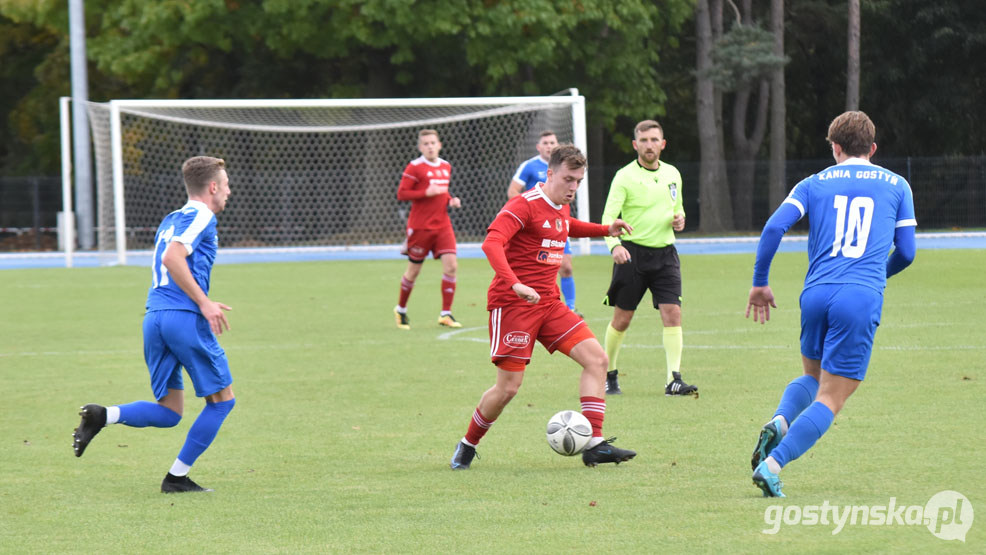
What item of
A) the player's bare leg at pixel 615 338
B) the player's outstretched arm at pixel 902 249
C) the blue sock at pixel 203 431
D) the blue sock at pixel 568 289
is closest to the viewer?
the player's outstretched arm at pixel 902 249

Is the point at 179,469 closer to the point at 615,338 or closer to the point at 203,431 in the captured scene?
the point at 203,431

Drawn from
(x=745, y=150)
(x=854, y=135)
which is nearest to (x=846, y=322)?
(x=854, y=135)

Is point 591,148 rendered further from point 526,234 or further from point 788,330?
point 526,234

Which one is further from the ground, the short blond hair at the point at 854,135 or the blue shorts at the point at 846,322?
the short blond hair at the point at 854,135

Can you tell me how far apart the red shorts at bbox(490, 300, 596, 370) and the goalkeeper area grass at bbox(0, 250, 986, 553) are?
0.61 m

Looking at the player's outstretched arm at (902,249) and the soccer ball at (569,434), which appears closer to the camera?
the player's outstretched arm at (902,249)

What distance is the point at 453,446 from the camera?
23.3 ft

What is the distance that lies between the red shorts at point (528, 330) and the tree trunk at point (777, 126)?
2885 cm

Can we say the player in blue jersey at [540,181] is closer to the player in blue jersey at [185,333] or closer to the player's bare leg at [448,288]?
A: the player's bare leg at [448,288]

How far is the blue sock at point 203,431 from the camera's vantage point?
5969 mm

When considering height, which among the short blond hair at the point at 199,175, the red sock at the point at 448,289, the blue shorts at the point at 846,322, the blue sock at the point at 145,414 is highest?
the short blond hair at the point at 199,175

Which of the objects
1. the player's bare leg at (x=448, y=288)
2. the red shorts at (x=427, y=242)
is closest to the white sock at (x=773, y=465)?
the player's bare leg at (x=448, y=288)

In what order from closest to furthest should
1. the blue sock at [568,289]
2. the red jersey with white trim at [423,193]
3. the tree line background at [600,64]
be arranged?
the blue sock at [568,289], the red jersey with white trim at [423,193], the tree line background at [600,64]

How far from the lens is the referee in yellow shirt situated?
29.7ft
